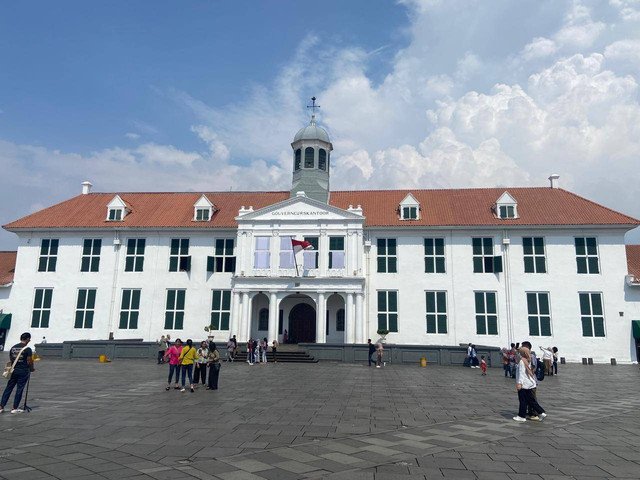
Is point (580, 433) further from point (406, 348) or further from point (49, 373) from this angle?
point (49, 373)

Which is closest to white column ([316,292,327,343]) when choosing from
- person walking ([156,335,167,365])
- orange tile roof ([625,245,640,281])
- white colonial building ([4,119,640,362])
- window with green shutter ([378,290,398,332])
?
white colonial building ([4,119,640,362])

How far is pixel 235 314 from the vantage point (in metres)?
30.7

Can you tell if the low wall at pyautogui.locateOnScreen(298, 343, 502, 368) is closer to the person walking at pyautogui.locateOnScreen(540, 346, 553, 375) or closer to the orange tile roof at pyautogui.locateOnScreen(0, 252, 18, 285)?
the person walking at pyautogui.locateOnScreen(540, 346, 553, 375)

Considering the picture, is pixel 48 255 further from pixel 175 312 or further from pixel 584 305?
pixel 584 305

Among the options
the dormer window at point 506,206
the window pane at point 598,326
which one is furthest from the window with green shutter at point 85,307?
the window pane at point 598,326

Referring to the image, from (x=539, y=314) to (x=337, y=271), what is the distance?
14904 mm

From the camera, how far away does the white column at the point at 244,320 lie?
3022 cm

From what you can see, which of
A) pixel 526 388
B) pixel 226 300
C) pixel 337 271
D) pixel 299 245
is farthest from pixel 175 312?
pixel 526 388

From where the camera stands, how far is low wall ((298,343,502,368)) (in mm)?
26609

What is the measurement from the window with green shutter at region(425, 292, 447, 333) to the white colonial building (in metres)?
0.07

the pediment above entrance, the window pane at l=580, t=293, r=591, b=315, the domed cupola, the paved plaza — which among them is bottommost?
the paved plaza

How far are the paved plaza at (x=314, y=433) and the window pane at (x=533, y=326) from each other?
1312cm

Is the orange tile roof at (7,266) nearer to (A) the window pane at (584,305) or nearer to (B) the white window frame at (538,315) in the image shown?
(B) the white window frame at (538,315)

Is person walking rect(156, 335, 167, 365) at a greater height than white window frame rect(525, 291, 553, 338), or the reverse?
white window frame rect(525, 291, 553, 338)
